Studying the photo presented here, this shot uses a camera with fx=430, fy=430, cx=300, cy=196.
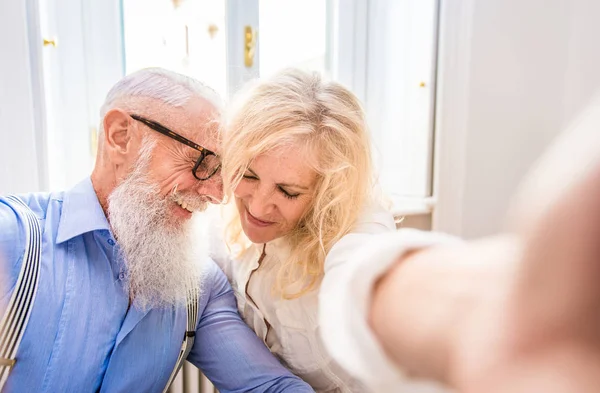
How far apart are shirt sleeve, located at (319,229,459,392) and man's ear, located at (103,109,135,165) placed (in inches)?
31.6

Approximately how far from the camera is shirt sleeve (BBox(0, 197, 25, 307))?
2.44ft

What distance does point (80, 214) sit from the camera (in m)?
0.89

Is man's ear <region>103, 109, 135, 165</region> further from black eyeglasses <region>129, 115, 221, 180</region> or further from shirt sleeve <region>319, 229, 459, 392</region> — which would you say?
shirt sleeve <region>319, 229, 459, 392</region>

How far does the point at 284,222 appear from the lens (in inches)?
39.5

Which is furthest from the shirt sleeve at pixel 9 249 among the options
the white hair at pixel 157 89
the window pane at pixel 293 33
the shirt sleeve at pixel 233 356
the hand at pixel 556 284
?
the window pane at pixel 293 33

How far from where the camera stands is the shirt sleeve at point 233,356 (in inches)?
38.3

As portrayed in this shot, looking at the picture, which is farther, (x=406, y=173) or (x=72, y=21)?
(x=406, y=173)

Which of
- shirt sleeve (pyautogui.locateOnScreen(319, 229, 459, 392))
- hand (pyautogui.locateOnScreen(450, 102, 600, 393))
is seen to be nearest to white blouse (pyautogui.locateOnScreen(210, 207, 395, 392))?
shirt sleeve (pyautogui.locateOnScreen(319, 229, 459, 392))

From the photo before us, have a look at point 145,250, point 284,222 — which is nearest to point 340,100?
point 284,222

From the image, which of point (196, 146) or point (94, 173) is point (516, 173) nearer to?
point (196, 146)

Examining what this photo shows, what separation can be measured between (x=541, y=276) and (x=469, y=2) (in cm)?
176

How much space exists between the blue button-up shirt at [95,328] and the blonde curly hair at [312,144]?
196 millimetres

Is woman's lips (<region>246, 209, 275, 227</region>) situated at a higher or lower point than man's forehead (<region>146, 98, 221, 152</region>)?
lower

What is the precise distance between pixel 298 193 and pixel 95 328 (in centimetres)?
49
